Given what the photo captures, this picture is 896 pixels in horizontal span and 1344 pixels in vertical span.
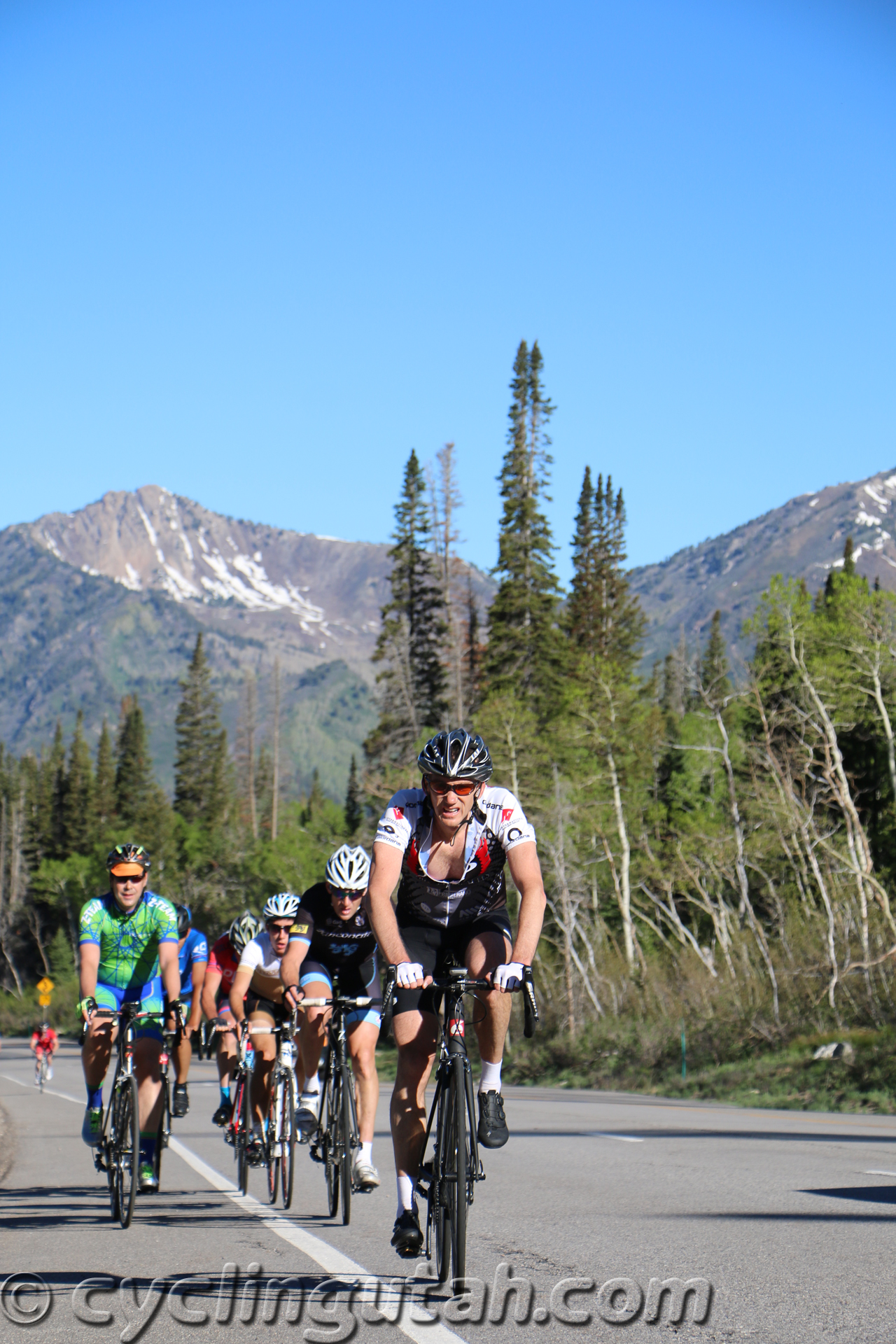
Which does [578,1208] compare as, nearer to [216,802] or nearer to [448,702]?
[448,702]

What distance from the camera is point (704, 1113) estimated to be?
1852 centimetres

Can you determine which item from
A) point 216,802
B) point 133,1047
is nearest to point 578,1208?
point 133,1047

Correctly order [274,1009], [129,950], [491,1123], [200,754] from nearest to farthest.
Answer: [491,1123] < [129,950] < [274,1009] < [200,754]

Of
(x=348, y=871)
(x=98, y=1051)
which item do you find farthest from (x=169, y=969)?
(x=348, y=871)

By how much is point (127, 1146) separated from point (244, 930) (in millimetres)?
3478

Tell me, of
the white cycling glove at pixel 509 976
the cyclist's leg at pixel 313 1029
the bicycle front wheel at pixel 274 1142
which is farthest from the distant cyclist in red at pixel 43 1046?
the white cycling glove at pixel 509 976

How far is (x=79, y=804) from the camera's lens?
5187 inches

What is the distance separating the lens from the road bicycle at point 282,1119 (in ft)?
30.0

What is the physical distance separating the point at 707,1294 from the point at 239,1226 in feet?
11.0

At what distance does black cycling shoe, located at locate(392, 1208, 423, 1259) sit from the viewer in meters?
5.81

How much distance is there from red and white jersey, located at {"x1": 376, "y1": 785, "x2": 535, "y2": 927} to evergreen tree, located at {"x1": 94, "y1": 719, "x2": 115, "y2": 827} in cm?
12655

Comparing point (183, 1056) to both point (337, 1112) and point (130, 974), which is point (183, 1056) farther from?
point (337, 1112)

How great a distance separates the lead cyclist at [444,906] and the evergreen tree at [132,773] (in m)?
122

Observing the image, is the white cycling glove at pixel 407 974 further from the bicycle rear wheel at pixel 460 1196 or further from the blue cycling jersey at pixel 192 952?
the blue cycling jersey at pixel 192 952
